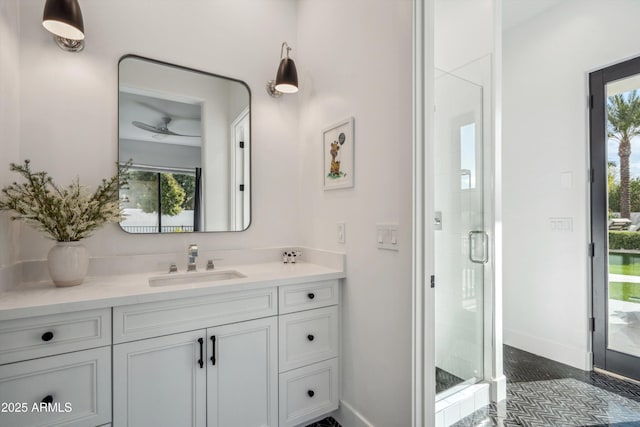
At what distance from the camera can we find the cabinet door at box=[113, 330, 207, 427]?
1.31 metres

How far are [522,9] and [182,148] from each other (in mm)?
3103

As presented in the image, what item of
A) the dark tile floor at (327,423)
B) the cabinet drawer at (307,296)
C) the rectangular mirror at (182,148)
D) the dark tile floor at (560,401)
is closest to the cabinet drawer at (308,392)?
the dark tile floor at (327,423)

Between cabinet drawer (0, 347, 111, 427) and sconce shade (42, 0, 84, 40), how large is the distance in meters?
1.46

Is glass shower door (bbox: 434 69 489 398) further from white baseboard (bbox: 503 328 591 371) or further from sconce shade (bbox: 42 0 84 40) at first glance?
sconce shade (bbox: 42 0 84 40)

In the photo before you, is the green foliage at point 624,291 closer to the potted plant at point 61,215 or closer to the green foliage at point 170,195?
the green foliage at point 170,195

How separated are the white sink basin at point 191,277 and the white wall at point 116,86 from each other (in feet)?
0.76

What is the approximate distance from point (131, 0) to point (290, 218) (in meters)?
1.67

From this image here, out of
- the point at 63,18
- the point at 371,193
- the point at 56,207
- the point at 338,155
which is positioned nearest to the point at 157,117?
the point at 63,18

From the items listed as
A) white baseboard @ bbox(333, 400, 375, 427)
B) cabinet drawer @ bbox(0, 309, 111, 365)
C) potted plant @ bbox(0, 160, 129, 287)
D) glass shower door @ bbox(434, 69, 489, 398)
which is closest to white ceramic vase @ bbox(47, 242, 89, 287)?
A: potted plant @ bbox(0, 160, 129, 287)

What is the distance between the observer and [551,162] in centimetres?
271

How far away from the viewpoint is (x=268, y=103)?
2.27 m

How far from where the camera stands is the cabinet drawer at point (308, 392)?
1.69 metres

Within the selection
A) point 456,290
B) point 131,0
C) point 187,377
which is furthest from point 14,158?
point 456,290

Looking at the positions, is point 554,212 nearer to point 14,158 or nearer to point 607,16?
point 607,16
